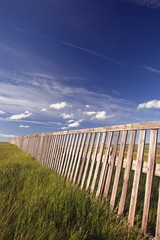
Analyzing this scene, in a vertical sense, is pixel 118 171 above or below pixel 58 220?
above

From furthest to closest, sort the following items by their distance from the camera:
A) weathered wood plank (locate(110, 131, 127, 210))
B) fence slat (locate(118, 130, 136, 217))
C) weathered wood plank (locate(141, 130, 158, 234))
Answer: weathered wood plank (locate(110, 131, 127, 210))
fence slat (locate(118, 130, 136, 217))
weathered wood plank (locate(141, 130, 158, 234))

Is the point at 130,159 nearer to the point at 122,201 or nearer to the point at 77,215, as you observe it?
the point at 122,201

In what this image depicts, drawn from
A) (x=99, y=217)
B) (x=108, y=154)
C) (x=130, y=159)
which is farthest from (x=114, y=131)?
(x=99, y=217)

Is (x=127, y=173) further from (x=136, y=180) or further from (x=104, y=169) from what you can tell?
(x=104, y=169)

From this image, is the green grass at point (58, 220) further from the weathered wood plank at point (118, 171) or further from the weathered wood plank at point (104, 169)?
the weathered wood plank at point (104, 169)

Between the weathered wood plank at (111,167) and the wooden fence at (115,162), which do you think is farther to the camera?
the weathered wood plank at (111,167)

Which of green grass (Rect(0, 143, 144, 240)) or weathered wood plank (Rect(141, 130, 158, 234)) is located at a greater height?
weathered wood plank (Rect(141, 130, 158, 234))

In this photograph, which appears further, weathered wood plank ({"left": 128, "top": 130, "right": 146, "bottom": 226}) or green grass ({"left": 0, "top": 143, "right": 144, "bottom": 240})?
weathered wood plank ({"left": 128, "top": 130, "right": 146, "bottom": 226})

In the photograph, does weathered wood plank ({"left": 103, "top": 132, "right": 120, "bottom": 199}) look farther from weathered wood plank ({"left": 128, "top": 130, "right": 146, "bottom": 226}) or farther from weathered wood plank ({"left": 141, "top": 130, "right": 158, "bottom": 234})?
weathered wood plank ({"left": 141, "top": 130, "right": 158, "bottom": 234})

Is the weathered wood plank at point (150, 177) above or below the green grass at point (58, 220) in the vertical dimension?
above

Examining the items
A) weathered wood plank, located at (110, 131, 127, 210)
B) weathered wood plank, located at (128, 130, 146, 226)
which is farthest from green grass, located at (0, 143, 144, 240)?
weathered wood plank, located at (110, 131, 127, 210)

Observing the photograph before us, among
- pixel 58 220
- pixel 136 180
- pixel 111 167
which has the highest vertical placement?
pixel 111 167

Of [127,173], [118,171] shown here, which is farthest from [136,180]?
[118,171]

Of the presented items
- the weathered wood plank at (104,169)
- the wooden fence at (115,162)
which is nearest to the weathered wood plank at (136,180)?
the wooden fence at (115,162)
